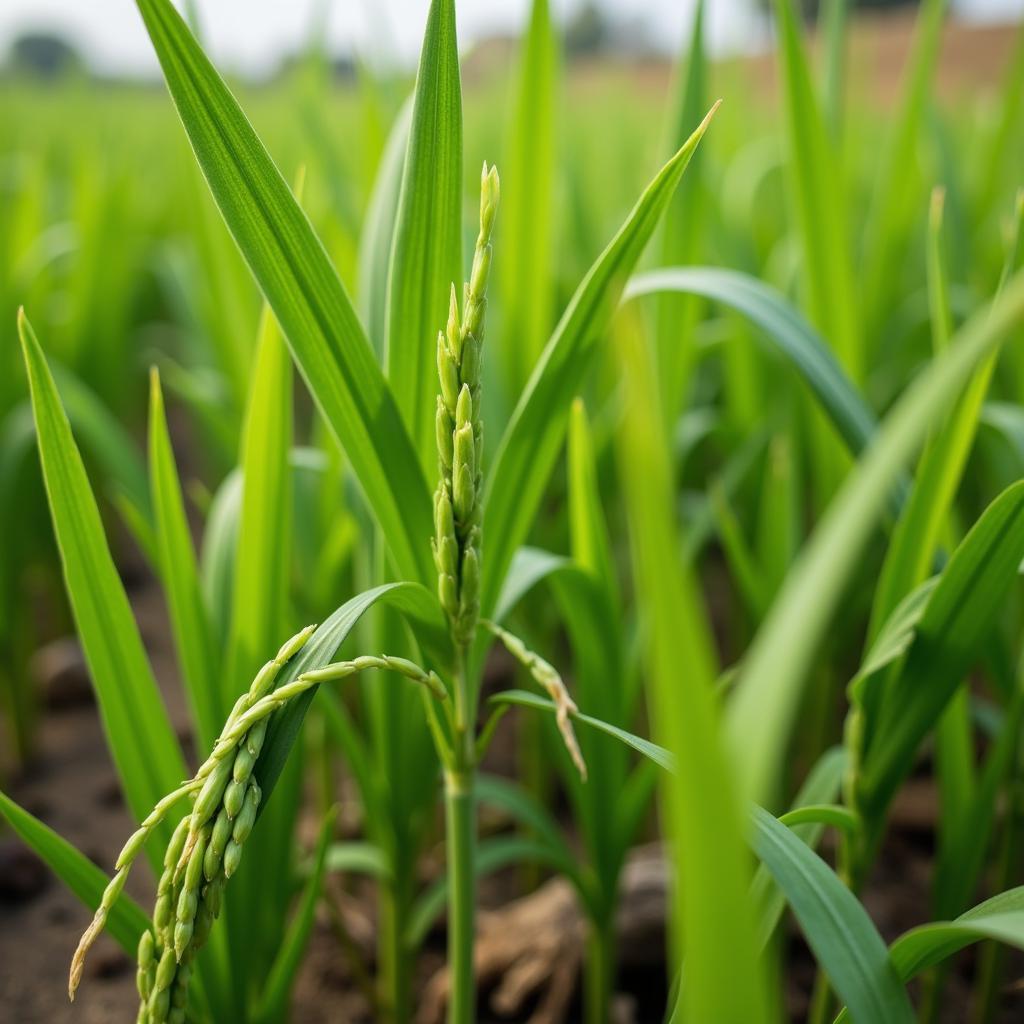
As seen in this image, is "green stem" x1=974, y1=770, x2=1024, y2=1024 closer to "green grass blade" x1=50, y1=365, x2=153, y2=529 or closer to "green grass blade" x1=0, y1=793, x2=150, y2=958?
"green grass blade" x1=0, y1=793, x2=150, y2=958

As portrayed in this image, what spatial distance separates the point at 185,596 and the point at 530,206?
394 mm

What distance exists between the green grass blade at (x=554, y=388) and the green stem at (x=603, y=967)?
339mm

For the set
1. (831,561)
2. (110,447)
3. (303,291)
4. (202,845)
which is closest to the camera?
(831,561)

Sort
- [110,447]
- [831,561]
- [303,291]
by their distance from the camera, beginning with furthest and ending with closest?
[110,447] → [303,291] → [831,561]

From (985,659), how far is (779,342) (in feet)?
0.82

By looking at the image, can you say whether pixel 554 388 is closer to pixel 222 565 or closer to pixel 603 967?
pixel 222 565

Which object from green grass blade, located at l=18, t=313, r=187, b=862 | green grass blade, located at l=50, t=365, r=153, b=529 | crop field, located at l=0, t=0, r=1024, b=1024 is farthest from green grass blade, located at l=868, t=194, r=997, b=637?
green grass blade, located at l=50, t=365, r=153, b=529

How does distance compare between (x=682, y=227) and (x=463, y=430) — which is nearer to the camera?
(x=463, y=430)

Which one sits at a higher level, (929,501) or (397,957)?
(929,501)

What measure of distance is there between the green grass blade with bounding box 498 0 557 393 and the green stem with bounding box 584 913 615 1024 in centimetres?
42

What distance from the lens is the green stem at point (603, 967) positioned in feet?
2.33

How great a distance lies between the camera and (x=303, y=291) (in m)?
0.42

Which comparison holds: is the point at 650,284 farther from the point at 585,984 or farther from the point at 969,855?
the point at 585,984

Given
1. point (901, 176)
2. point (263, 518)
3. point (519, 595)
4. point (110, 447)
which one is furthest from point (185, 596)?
point (901, 176)
